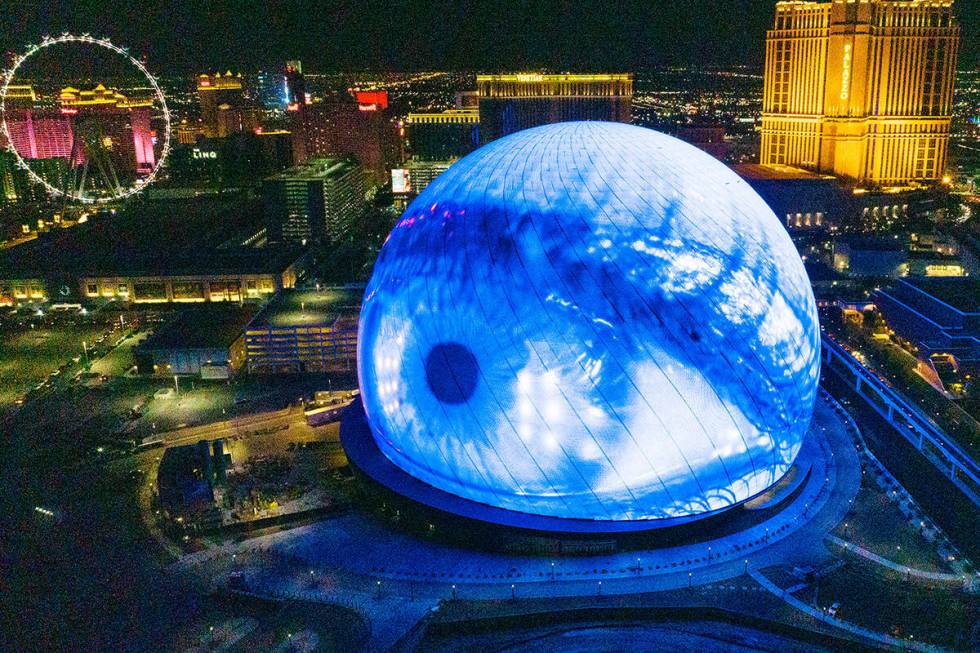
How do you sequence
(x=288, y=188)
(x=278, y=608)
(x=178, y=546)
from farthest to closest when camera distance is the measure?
(x=288, y=188) → (x=178, y=546) → (x=278, y=608)

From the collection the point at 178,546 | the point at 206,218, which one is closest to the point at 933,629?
the point at 178,546

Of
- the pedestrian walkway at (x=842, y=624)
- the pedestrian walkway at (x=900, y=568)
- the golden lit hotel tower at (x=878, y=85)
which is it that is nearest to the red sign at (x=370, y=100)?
the golden lit hotel tower at (x=878, y=85)

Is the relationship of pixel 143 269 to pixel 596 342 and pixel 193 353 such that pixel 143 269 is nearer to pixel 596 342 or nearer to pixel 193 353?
pixel 193 353

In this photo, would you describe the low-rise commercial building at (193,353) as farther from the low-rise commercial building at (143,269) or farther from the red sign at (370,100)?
the red sign at (370,100)

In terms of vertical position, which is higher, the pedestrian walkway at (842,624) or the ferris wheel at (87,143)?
the ferris wheel at (87,143)

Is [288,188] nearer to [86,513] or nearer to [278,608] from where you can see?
[86,513]

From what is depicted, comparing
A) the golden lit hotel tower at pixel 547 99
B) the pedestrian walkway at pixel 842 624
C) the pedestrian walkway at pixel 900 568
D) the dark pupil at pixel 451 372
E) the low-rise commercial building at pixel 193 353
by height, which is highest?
the golden lit hotel tower at pixel 547 99
